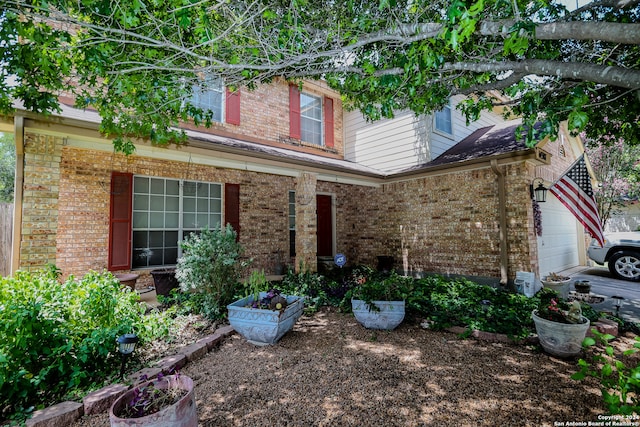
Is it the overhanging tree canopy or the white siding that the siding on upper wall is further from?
the overhanging tree canopy

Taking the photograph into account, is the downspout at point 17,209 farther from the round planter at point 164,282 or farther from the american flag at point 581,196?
the american flag at point 581,196

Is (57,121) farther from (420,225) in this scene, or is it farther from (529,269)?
(529,269)

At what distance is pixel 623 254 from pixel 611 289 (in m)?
1.89

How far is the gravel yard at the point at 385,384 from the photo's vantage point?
92.6 inches

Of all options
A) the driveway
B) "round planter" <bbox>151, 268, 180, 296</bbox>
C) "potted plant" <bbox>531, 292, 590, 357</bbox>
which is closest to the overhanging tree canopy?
"potted plant" <bbox>531, 292, 590, 357</bbox>

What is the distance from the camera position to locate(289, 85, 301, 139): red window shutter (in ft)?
30.8

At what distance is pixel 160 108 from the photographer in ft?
13.5

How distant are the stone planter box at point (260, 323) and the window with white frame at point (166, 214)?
3234mm

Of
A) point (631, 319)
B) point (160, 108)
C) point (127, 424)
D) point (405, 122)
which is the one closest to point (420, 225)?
point (405, 122)

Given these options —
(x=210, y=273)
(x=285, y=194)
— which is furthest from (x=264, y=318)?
(x=285, y=194)

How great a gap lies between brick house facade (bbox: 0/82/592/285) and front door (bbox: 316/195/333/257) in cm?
17

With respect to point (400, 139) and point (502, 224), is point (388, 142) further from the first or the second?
point (502, 224)

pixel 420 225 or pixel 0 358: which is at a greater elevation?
pixel 420 225

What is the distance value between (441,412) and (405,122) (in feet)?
26.3
